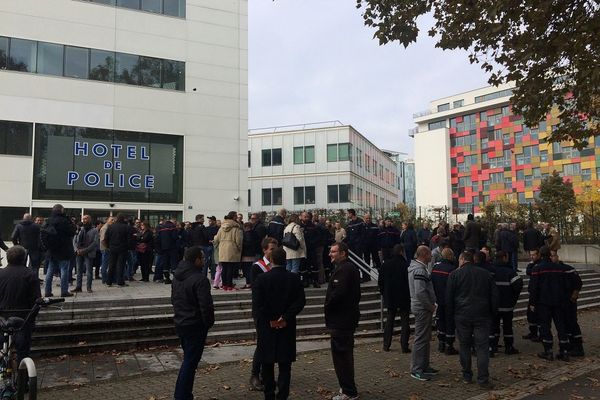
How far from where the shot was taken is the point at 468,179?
9762 cm

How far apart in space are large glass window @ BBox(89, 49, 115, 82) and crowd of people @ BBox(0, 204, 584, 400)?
11931mm

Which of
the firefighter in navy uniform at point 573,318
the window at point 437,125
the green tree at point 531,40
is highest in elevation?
the window at point 437,125

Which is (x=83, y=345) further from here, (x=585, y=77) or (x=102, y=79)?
(x=102, y=79)

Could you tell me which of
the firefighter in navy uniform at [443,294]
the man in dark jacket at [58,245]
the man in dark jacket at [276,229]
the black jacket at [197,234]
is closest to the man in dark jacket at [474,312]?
the firefighter in navy uniform at [443,294]

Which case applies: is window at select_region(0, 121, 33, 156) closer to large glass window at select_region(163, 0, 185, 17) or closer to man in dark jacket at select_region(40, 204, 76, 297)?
large glass window at select_region(163, 0, 185, 17)

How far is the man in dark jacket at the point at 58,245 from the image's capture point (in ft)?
34.2

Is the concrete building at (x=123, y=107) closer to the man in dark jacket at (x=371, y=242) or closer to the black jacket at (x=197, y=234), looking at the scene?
the black jacket at (x=197, y=234)

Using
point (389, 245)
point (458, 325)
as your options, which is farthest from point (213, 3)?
point (458, 325)

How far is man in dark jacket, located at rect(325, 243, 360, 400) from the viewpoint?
21.0 feet

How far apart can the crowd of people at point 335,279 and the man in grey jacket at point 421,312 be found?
2cm

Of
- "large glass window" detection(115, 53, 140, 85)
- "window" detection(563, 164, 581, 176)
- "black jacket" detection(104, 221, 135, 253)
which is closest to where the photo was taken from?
"black jacket" detection(104, 221, 135, 253)

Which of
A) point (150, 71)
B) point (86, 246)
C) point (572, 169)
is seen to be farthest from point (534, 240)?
point (572, 169)

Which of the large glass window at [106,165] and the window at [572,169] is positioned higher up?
the window at [572,169]

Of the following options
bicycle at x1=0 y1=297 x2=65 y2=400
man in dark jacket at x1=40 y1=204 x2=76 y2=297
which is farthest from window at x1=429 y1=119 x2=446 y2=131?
bicycle at x1=0 y1=297 x2=65 y2=400
